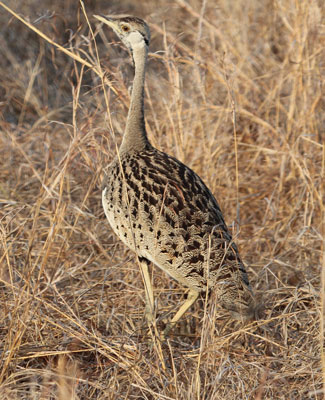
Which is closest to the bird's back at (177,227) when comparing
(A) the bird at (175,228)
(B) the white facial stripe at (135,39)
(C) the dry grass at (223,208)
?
(A) the bird at (175,228)

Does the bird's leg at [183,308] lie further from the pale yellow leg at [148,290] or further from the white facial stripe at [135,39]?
the white facial stripe at [135,39]

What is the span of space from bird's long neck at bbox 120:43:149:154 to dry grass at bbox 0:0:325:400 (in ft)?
0.50

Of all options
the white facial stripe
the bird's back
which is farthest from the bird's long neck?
the bird's back

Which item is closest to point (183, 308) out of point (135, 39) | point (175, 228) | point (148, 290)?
point (148, 290)

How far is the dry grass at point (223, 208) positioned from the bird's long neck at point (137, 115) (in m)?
0.15

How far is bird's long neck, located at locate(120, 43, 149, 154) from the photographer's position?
3006mm

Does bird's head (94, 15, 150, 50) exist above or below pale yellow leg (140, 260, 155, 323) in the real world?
above

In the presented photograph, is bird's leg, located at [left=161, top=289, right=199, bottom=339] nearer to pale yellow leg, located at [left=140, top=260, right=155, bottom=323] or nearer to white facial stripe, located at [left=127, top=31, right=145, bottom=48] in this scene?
pale yellow leg, located at [left=140, top=260, right=155, bottom=323]

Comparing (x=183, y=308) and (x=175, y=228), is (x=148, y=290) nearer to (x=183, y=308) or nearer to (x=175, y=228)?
(x=183, y=308)

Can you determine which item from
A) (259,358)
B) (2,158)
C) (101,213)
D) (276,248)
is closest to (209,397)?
(259,358)

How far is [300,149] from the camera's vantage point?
13.2ft

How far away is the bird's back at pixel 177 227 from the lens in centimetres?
259

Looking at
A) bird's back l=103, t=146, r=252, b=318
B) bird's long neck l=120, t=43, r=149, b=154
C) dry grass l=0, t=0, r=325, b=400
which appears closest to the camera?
dry grass l=0, t=0, r=325, b=400

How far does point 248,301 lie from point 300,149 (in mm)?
1664
